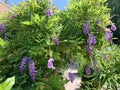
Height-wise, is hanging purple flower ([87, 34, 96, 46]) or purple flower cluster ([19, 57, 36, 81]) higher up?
hanging purple flower ([87, 34, 96, 46])

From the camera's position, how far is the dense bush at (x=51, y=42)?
10.8ft

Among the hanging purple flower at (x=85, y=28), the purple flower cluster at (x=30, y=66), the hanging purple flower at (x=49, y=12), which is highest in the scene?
the hanging purple flower at (x=49, y=12)

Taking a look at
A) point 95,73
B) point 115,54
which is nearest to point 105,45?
point 115,54

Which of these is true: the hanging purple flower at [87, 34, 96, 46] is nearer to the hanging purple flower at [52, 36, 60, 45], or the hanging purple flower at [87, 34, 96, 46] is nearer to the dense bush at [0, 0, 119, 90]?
the dense bush at [0, 0, 119, 90]

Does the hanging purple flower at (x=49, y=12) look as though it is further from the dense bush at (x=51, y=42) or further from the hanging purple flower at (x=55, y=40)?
the hanging purple flower at (x=55, y=40)

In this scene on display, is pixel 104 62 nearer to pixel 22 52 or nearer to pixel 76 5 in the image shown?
pixel 76 5

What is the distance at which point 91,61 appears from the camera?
3.80 metres

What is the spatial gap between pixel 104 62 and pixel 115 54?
0.18m

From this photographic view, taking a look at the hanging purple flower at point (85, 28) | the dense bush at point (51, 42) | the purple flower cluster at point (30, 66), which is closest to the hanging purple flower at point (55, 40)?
the dense bush at point (51, 42)

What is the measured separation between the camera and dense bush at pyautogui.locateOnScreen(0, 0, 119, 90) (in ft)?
10.8

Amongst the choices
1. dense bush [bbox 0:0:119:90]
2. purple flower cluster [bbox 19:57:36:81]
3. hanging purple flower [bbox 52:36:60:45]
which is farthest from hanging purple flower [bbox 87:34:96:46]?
purple flower cluster [bbox 19:57:36:81]

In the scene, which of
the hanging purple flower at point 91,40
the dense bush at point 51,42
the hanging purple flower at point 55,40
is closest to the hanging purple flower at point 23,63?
the dense bush at point 51,42

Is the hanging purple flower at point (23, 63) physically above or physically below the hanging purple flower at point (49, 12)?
below

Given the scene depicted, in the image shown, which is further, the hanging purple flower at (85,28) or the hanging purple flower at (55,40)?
the hanging purple flower at (85,28)
